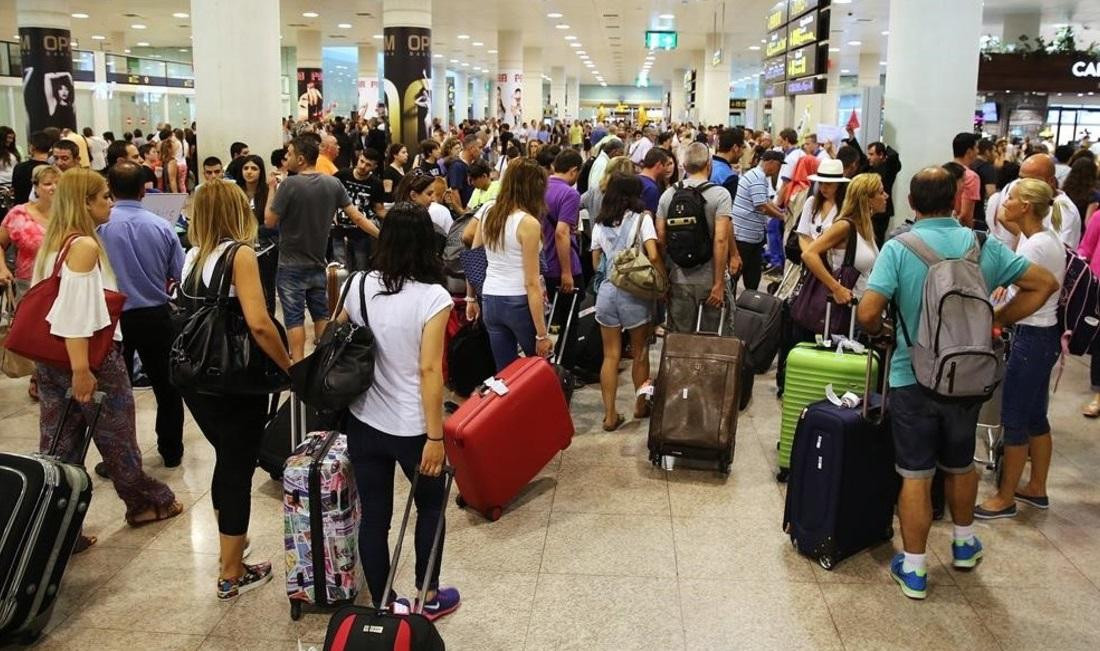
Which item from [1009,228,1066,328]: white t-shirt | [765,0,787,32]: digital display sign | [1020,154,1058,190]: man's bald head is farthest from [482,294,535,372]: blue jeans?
[765,0,787,32]: digital display sign

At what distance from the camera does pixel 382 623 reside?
8.92ft

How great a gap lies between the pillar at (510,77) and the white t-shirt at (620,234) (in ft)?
72.7

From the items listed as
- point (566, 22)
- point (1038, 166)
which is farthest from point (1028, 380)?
point (566, 22)

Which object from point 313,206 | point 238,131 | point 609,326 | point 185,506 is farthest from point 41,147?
point 609,326

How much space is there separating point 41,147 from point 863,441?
7.62 meters

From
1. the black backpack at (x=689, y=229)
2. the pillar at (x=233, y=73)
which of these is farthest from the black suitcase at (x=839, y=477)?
the pillar at (x=233, y=73)

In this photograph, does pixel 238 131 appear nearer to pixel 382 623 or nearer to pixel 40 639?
pixel 40 639

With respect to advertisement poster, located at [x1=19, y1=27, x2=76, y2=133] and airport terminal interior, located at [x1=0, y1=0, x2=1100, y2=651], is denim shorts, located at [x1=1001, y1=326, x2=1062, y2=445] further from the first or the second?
advertisement poster, located at [x1=19, y1=27, x2=76, y2=133]

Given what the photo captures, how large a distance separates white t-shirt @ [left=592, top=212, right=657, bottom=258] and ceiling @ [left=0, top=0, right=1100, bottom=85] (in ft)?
52.6

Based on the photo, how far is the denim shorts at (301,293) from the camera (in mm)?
6711

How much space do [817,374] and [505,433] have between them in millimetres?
1621

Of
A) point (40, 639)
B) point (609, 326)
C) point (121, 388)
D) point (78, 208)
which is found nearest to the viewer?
point (40, 639)

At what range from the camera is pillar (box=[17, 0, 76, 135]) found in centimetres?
1725

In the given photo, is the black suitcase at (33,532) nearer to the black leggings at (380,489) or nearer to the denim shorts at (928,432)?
the black leggings at (380,489)
